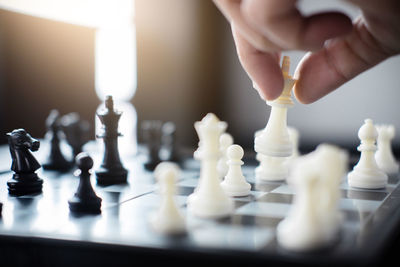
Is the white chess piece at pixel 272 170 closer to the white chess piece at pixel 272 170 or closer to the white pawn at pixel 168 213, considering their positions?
the white chess piece at pixel 272 170

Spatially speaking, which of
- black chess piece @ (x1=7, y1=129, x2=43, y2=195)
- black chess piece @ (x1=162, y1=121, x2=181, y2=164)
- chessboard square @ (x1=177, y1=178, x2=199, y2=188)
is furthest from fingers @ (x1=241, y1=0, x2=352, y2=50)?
black chess piece @ (x1=162, y1=121, x2=181, y2=164)

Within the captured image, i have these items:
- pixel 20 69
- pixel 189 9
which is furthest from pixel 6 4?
pixel 189 9

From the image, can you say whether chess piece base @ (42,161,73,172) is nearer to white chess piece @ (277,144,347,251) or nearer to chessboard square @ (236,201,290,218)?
chessboard square @ (236,201,290,218)

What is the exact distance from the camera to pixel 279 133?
4.53 ft

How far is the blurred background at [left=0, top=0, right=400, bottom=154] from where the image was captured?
3.06 metres

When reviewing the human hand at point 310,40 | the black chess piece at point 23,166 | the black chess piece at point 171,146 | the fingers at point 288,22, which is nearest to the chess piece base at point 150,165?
the black chess piece at point 171,146

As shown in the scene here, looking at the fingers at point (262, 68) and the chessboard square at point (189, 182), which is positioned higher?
the fingers at point (262, 68)

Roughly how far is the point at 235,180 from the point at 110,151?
0.51 m

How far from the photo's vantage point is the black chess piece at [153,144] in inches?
77.9

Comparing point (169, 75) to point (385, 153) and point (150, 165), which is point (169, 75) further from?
point (385, 153)

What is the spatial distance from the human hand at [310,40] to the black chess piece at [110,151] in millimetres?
588

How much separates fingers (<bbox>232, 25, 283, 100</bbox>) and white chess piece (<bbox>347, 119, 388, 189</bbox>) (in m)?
0.42

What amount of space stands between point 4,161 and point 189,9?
2.04 metres

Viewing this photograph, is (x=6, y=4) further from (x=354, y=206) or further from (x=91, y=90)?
(x=354, y=206)
